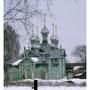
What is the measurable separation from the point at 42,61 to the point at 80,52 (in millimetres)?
350

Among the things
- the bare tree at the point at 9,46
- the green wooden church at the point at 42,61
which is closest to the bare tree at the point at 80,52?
the green wooden church at the point at 42,61

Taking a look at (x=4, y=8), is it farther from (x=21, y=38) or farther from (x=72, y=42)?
(x=72, y=42)

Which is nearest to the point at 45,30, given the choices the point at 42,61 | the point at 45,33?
the point at 45,33

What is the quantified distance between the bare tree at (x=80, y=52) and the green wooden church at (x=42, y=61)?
0.10 m

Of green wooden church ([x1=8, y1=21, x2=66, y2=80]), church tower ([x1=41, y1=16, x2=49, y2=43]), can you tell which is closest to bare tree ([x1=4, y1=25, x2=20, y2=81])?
green wooden church ([x1=8, y1=21, x2=66, y2=80])

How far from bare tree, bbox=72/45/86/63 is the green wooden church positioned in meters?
0.10

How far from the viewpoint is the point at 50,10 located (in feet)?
6.70

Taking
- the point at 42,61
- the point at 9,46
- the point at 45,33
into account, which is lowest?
the point at 42,61

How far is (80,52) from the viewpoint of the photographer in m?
1.98

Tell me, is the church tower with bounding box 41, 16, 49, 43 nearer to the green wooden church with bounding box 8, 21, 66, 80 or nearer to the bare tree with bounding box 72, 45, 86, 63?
the green wooden church with bounding box 8, 21, 66, 80

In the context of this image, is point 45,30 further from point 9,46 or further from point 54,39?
point 9,46

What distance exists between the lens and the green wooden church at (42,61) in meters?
2.02

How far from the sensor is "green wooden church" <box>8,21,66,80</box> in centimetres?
202

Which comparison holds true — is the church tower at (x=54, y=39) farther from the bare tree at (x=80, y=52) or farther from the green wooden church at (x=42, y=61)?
the bare tree at (x=80, y=52)
